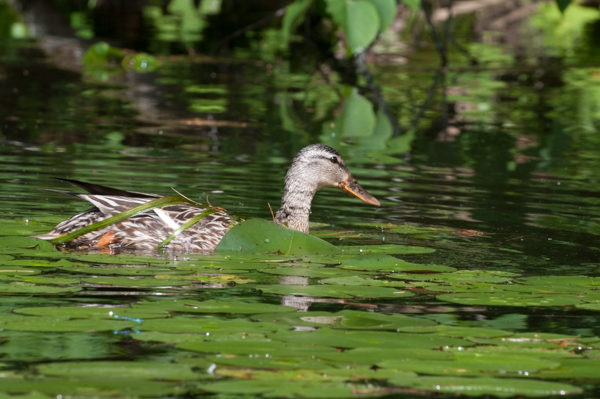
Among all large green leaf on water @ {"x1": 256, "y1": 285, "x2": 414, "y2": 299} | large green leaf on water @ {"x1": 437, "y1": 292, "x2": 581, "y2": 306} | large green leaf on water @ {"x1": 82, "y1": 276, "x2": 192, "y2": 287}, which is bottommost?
large green leaf on water @ {"x1": 437, "y1": 292, "x2": 581, "y2": 306}

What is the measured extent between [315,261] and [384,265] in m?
0.46

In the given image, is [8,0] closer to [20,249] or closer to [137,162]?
[137,162]

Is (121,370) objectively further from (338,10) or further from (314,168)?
(338,10)

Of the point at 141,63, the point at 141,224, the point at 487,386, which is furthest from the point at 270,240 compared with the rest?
the point at 141,63

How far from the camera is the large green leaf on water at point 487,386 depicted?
3.98 metres

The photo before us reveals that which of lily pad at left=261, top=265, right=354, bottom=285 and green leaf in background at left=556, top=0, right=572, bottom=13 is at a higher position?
green leaf in background at left=556, top=0, right=572, bottom=13

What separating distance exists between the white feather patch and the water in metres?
0.42

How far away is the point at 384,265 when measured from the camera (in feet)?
21.0

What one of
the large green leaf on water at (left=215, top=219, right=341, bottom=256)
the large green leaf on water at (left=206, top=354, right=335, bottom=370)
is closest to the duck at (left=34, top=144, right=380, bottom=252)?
the large green leaf on water at (left=215, top=219, right=341, bottom=256)

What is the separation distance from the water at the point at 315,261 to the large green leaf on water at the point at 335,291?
17 mm

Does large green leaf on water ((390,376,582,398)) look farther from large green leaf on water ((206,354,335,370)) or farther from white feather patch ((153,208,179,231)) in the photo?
white feather patch ((153,208,179,231))

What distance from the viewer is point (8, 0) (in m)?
31.2

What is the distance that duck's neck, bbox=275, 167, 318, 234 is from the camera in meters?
7.80

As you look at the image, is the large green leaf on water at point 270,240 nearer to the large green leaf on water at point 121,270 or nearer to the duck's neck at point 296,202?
the large green leaf on water at point 121,270
